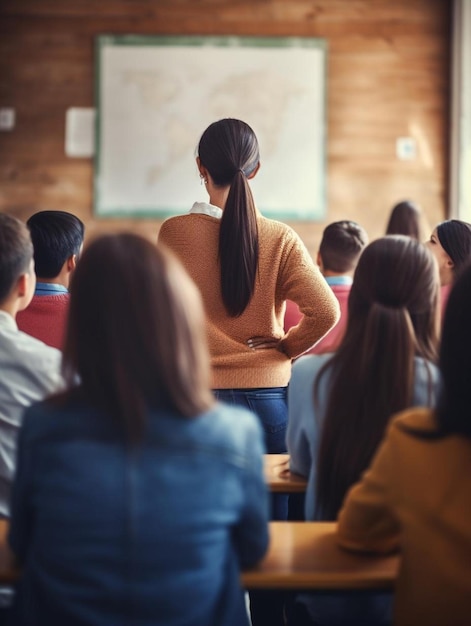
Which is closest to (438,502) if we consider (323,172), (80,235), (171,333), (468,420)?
(468,420)

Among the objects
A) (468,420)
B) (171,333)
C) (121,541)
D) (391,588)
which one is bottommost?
(391,588)

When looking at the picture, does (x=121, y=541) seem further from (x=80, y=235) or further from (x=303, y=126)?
(x=303, y=126)

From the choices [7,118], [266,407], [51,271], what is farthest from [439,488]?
[7,118]

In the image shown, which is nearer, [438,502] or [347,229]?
[438,502]

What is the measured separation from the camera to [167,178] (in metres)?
5.48

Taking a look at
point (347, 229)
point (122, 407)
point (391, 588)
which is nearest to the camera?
point (122, 407)

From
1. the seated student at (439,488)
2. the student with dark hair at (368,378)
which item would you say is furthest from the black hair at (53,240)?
the seated student at (439,488)

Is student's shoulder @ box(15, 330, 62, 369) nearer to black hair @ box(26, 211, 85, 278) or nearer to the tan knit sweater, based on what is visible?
the tan knit sweater

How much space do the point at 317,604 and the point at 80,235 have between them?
4.52 ft

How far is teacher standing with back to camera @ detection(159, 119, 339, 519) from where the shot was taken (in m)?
2.23

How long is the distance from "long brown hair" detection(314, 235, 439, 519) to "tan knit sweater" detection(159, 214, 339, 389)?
724mm

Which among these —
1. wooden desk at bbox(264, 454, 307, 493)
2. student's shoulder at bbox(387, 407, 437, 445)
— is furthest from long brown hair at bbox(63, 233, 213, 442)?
wooden desk at bbox(264, 454, 307, 493)

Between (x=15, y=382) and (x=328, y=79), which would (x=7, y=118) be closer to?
(x=328, y=79)

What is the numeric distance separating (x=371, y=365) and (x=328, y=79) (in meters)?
4.36
